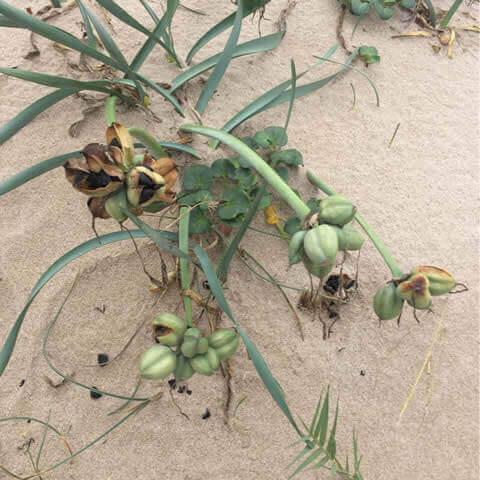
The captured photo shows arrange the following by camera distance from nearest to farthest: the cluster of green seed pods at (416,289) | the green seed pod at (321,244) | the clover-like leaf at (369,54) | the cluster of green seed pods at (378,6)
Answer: the green seed pod at (321,244), the cluster of green seed pods at (416,289), the clover-like leaf at (369,54), the cluster of green seed pods at (378,6)

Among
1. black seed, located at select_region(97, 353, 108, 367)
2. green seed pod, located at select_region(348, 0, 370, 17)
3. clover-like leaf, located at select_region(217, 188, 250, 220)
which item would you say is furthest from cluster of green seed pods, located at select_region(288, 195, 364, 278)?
Answer: green seed pod, located at select_region(348, 0, 370, 17)

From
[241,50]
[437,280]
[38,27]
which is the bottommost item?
[437,280]

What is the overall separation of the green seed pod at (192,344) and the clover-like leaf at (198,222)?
0.33 metres

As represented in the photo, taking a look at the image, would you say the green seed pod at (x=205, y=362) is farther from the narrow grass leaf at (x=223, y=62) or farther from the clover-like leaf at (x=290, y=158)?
the narrow grass leaf at (x=223, y=62)

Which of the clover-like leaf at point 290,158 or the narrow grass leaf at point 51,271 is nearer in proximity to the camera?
the narrow grass leaf at point 51,271

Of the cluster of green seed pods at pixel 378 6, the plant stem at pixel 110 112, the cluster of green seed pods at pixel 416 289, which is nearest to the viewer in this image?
the cluster of green seed pods at pixel 416 289

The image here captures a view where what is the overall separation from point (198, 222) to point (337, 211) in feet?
1.57

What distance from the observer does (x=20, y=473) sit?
99 cm

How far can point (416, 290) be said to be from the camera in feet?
2.52

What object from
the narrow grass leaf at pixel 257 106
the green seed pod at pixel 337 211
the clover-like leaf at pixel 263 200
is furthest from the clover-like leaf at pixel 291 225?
the green seed pod at pixel 337 211

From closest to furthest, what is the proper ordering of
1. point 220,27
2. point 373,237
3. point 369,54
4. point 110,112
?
1. point 373,237
2. point 110,112
3. point 220,27
4. point 369,54

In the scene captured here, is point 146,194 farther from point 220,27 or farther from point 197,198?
point 220,27

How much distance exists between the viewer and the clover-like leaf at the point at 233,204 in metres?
1.10

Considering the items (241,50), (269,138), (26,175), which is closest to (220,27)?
(241,50)
